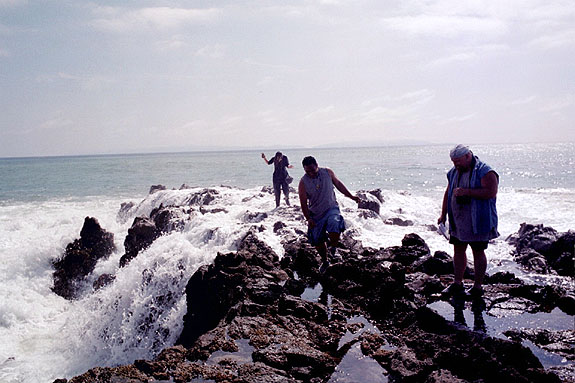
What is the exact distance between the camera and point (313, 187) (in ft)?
21.2

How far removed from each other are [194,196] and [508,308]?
16.2m

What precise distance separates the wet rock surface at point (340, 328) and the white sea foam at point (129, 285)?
1.24 m

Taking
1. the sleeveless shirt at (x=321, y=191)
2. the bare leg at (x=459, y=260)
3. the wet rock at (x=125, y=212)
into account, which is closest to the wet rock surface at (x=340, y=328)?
the bare leg at (x=459, y=260)

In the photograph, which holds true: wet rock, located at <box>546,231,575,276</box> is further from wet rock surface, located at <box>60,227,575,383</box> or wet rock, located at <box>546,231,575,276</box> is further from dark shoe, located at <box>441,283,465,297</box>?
dark shoe, located at <box>441,283,465,297</box>

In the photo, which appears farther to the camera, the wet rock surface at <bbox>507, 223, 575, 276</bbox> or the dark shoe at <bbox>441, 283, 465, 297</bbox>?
the wet rock surface at <bbox>507, 223, 575, 276</bbox>

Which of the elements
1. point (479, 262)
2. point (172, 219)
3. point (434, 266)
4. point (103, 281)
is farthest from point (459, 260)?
point (172, 219)

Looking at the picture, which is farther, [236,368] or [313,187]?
[313,187]

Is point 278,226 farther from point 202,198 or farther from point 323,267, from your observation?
point 202,198

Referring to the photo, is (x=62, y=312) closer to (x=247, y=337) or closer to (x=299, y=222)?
(x=299, y=222)

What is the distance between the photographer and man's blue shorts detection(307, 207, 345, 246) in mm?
6461

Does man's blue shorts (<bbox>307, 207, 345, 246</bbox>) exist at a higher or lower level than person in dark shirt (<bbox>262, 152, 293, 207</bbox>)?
lower

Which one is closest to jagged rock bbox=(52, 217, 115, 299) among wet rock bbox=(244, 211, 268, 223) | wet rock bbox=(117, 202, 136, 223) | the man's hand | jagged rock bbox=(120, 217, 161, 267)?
jagged rock bbox=(120, 217, 161, 267)

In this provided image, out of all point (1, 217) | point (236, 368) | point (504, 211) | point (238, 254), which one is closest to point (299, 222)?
point (238, 254)

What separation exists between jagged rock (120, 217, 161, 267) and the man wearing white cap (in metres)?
9.37
